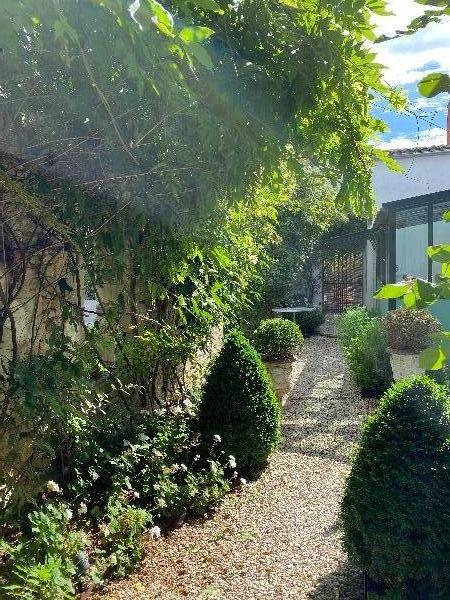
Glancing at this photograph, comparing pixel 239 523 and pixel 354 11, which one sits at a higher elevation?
pixel 354 11

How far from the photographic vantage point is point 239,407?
533cm

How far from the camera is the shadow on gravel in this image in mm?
3404

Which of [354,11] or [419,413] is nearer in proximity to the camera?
[354,11]

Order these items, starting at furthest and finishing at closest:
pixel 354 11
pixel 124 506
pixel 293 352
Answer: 1. pixel 293 352
2. pixel 124 506
3. pixel 354 11

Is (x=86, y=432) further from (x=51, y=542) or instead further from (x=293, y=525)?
(x=293, y=525)

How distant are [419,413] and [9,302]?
8.22ft

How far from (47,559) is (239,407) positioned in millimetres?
2447

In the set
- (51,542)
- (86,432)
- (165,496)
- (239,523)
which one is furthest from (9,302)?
(239,523)

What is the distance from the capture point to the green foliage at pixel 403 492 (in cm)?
296

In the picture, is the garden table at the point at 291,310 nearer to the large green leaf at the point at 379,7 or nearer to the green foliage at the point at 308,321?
the green foliage at the point at 308,321

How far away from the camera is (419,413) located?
3145 millimetres

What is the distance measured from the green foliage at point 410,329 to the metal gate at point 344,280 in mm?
10019

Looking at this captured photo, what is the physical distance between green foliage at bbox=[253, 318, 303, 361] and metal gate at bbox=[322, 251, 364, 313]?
961cm

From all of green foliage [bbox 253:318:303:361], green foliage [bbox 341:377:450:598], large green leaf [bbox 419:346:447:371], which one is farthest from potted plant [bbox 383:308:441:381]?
large green leaf [bbox 419:346:447:371]
